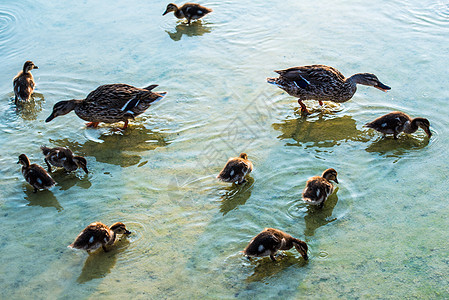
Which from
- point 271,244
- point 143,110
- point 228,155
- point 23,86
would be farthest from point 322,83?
point 23,86

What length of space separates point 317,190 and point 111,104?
2.83 metres

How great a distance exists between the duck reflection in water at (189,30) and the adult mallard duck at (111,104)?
7.63 ft

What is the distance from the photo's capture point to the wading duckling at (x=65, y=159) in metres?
5.36

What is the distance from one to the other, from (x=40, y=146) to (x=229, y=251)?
2.86m

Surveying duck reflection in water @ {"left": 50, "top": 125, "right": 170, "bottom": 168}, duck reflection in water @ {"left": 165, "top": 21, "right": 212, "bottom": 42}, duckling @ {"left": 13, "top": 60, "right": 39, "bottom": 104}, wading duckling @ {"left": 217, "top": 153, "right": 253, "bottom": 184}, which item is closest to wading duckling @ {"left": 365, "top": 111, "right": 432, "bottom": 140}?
wading duckling @ {"left": 217, "top": 153, "right": 253, "bottom": 184}

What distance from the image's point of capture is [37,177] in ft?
16.8

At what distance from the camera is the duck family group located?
15.2ft

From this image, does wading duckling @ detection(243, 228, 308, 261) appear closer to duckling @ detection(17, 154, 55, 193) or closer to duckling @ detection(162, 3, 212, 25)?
duckling @ detection(17, 154, 55, 193)

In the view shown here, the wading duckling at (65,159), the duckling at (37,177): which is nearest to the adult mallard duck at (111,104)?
the wading duckling at (65,159)

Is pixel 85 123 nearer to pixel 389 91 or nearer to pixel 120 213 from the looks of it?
pixel 120 213

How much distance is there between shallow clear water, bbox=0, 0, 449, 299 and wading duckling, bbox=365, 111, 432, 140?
169 mm

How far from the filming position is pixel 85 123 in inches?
257

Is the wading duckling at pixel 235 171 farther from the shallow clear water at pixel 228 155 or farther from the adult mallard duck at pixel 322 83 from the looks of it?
the adult mallard duck at pixel 322 83

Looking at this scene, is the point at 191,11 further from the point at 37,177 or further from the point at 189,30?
the point at 37,177
